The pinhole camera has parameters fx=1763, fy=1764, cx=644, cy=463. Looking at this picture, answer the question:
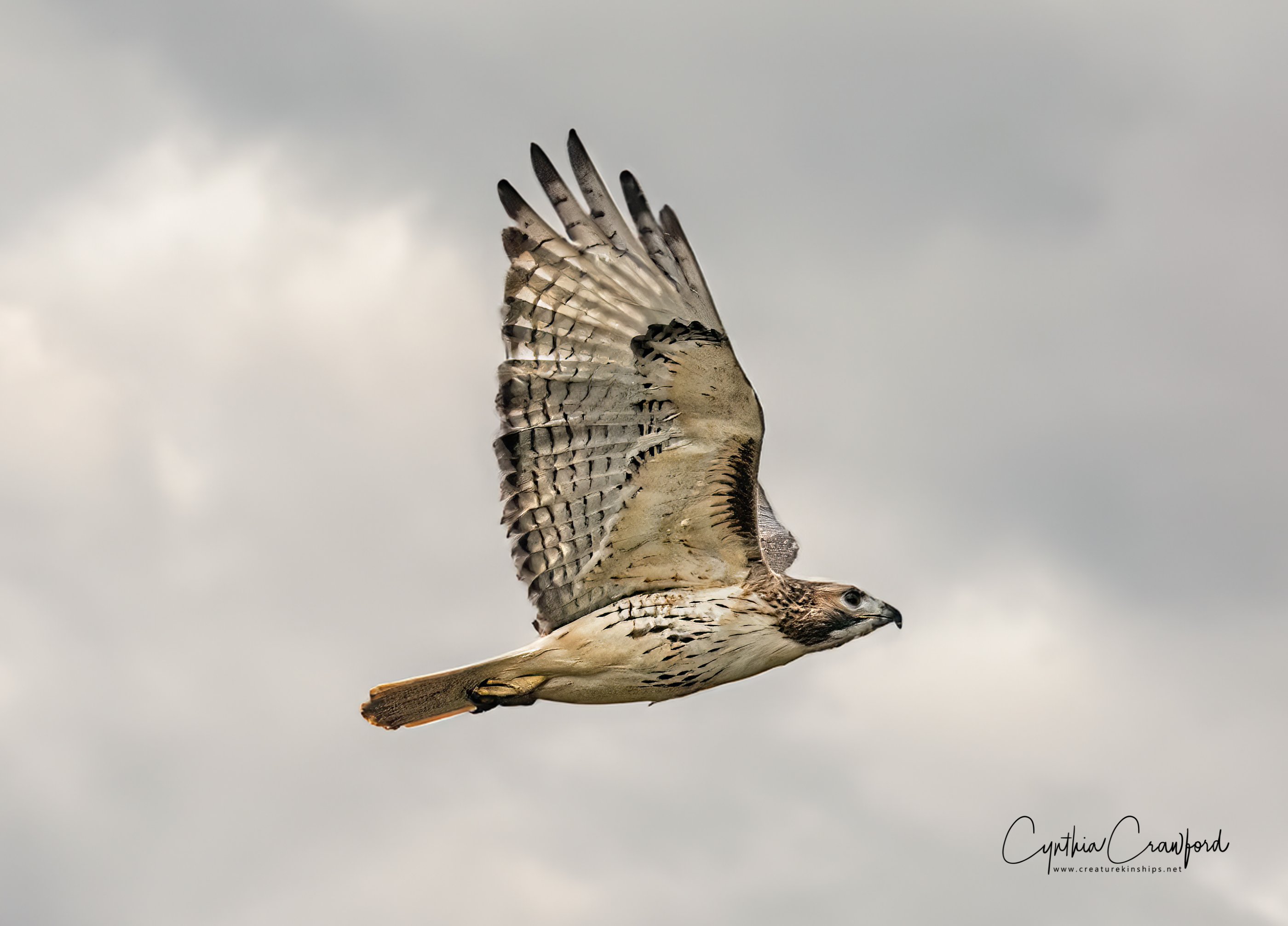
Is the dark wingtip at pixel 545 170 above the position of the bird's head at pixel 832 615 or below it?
above

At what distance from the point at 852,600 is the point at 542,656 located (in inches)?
89.7

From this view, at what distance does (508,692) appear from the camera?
1263 centimetres

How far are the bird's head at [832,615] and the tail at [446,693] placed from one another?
189cm

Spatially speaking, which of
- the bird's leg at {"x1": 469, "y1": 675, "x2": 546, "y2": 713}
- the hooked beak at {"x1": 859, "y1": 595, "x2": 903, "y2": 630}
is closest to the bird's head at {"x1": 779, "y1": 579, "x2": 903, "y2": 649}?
the hooked beak at {"x1": 859, "y1": 595, "x2": 903, "y2": 630}

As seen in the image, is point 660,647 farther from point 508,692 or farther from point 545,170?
point 545,170

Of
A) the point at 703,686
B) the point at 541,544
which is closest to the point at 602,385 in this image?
the point at 541,544

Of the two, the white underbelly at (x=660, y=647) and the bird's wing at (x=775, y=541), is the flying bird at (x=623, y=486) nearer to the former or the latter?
the white underbelly at (x=660, y=647)

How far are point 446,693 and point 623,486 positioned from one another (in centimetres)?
199

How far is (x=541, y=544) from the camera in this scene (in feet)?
41.0

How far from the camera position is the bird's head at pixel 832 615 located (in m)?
12.6

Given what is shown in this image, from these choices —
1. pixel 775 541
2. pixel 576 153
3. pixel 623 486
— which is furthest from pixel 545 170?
pixel 775 541

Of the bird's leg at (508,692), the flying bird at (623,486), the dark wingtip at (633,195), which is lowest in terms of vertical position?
→ the bird's leg at (508,692)

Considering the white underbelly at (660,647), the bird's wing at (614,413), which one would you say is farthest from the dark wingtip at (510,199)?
the white underbelly at (660,647)

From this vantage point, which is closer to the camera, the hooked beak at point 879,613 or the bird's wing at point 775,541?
the hooked beak at point 879,613
